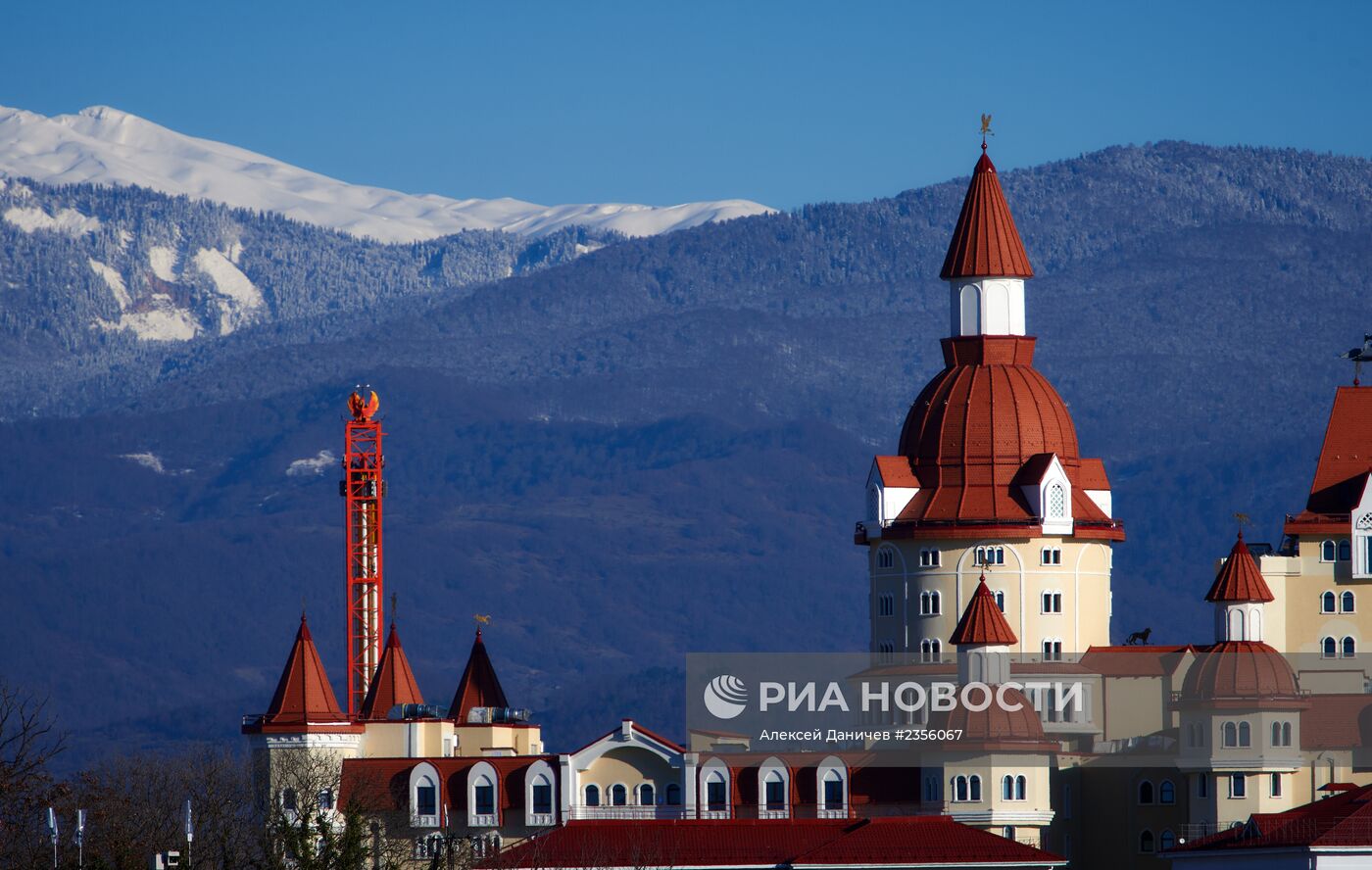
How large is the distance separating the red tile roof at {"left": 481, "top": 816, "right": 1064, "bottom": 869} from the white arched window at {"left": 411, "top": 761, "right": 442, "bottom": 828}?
4.42m

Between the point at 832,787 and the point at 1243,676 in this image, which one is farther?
the point at 832,787

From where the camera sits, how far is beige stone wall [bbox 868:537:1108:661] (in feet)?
404

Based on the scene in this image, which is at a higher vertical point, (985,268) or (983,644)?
(985,268)

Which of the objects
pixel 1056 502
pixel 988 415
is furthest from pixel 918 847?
pixel 988 415

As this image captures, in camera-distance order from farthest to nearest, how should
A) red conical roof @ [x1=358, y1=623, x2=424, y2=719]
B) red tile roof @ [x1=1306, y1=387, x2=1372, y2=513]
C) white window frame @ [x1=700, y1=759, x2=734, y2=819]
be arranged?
red tile roof @ [x1=1306, y1=387, x2=1372, y2=513] < red conical roof @ [x1=358, y1=623, x2=424, y2=719] < white window frame @ [x1=700, y1=759, x2=734, y2=819]

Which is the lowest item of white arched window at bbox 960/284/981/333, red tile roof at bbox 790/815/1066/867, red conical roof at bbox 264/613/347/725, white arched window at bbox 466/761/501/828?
red tile roof at bbox 790/815/1066/867

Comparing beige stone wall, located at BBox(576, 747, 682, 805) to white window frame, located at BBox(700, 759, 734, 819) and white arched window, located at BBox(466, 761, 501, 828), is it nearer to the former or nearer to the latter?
white window frame, located at BBox(700, 759, 734, 819)

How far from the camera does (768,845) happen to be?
357 feet

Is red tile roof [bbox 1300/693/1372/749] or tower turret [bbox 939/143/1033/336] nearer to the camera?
red tile roof [bbox 1300/693/1372/749]

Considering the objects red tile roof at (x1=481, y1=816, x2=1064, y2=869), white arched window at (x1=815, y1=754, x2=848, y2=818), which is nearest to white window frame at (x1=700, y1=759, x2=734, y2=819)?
red tile roof at (x1=481, y1=816, x2=1064, y2=869)

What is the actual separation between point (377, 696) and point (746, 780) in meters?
16.5

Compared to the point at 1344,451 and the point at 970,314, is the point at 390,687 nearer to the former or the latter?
the point at 970,314

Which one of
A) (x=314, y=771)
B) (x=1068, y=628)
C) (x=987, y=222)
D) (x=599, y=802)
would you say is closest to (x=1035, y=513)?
(x=1068, y=628)

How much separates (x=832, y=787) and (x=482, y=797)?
40.6 feet
